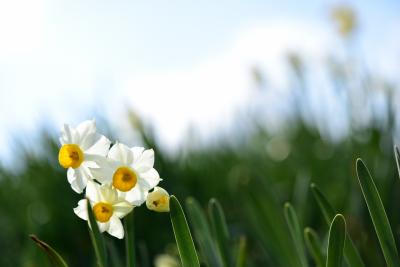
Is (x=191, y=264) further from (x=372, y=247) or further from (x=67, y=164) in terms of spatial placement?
(x=372, y=247)

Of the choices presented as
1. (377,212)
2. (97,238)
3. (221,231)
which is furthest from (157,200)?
(377,212)

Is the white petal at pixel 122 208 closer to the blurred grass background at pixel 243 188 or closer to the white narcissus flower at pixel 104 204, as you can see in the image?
the white narcissus flower at pixel 104 204

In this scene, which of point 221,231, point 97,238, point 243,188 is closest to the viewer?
point 97,238

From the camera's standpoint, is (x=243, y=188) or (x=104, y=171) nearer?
(x=104, y=171)

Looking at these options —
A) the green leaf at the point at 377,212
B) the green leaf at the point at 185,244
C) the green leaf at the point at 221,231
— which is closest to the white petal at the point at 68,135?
the green leaf at the point at 185,244

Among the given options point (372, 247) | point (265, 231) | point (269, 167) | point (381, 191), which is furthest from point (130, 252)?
point (269, 167)

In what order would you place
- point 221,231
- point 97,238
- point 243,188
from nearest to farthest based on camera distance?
point 97,238 < point 221,231 < point 243,188

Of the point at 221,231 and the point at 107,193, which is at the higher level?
the point at 107,193

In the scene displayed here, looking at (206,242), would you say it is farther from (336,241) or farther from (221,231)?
(336,241)
